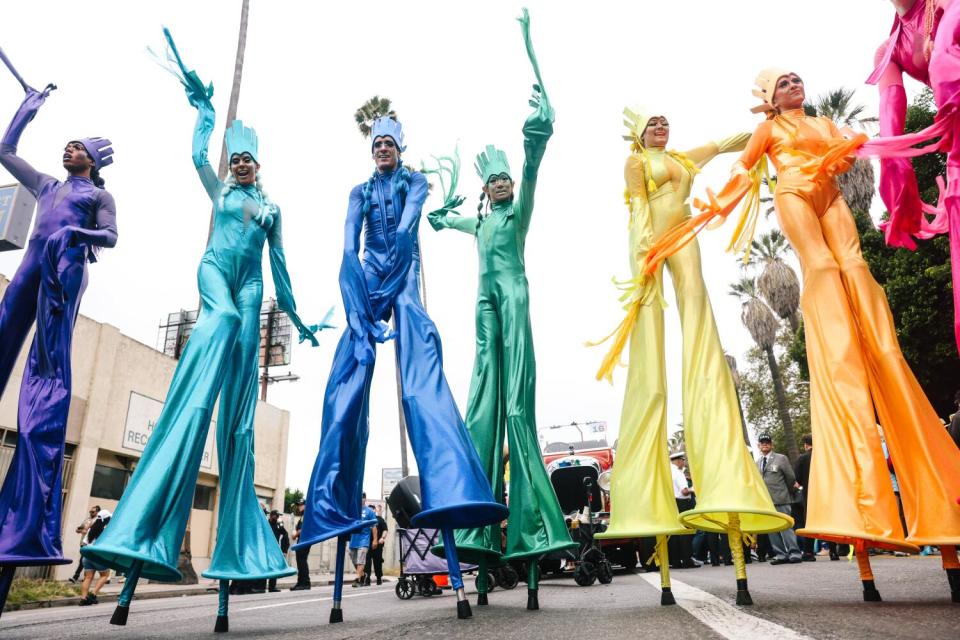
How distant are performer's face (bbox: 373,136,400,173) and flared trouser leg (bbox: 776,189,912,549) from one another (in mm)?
2213

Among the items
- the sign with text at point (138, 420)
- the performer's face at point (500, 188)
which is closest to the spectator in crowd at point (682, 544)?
the performer's face at point (500, 188)

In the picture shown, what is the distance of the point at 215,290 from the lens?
367 centimetres

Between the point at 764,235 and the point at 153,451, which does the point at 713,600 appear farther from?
the point at 764,235

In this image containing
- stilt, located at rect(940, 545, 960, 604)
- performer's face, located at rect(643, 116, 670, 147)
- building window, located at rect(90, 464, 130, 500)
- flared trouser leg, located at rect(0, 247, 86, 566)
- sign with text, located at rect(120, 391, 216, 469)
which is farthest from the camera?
sign with text, located at rect(120, 391, 216, 469)

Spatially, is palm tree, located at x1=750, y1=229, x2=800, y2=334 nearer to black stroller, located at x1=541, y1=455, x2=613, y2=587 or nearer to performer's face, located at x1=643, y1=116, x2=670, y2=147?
black stroller, located at x1=541, y1=455, x2=613, y2=587

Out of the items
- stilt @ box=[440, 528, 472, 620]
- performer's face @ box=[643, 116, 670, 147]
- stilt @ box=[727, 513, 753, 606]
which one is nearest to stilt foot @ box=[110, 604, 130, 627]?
stilt @ box=[440, 528, 472, 620]

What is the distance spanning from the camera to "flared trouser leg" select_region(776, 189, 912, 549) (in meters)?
2.65

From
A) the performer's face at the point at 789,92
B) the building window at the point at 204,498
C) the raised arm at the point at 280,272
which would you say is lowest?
the building window at the point at 204,498

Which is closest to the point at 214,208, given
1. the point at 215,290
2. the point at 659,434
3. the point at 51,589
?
the point at 215,290

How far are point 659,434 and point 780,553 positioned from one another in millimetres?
7471

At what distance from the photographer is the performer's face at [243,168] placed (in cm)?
419

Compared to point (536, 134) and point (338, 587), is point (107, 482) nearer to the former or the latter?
point (338, 587)

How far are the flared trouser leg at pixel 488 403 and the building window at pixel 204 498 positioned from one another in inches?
925

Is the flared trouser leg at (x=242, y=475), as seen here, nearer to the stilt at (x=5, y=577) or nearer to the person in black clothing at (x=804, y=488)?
the stilt at (x=5, y=577)
